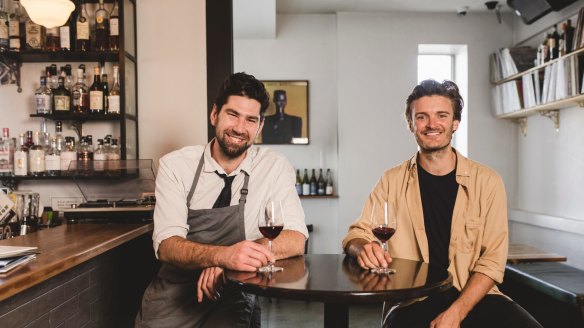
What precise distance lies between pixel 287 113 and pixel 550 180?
2.62 m

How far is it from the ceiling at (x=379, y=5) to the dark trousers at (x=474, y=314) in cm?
359

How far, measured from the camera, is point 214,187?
2.02 metres

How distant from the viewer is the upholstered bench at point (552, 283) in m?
2.79

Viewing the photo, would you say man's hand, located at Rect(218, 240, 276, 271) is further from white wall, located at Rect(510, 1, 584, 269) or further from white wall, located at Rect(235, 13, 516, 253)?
white wall, located at Rect(235, 13, 516, 253)

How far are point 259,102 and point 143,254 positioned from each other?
1.24m

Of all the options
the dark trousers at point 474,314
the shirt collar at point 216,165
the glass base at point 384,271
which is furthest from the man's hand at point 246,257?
the dark trousers at point 474,314

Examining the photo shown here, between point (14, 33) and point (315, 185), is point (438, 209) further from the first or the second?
point (315, 185)

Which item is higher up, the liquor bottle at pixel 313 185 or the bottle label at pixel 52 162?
the bottle label at pixel 52 162

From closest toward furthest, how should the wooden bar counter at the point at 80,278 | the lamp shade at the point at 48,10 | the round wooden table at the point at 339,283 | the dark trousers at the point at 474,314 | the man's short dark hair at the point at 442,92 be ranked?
the round wooden table at the point at 339,283 < the wooden bar counter at the point at 80,278 < the dark trousers at the point at 474,314 < the man's short dark hair at the point at 442,92 < the lamp shade at the point at 48,10

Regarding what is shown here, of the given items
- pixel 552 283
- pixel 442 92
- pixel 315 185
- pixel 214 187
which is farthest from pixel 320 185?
pixel 214 187

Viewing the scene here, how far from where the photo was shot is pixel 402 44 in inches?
204

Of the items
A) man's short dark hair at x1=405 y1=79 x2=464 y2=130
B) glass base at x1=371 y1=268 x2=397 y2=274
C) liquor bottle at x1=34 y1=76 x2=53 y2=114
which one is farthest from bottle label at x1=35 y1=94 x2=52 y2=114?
glass base at x1=371 y1=268 x2=397 y2=274

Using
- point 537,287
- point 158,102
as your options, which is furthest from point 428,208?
point 158,102

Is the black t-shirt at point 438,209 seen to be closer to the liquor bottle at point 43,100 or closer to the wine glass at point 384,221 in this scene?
the wine glass at point 384,221
